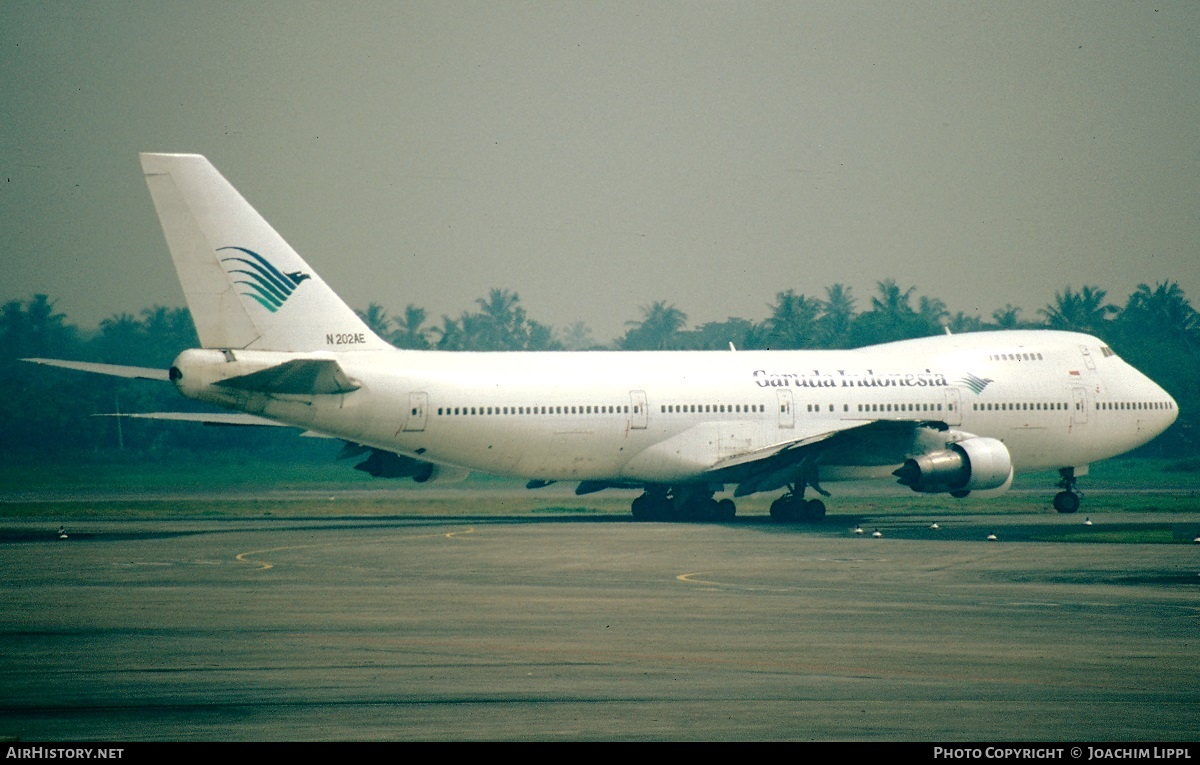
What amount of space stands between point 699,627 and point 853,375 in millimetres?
29940

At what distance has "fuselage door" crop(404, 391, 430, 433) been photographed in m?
45.7

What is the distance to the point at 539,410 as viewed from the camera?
47.8 meters

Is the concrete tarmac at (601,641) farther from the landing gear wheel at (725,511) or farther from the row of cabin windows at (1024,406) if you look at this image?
the row of cabin windows at (1024,406)

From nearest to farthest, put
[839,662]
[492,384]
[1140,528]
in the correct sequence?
[839,662] < [1140,528] < [492,384]

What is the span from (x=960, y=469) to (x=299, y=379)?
18.9 m

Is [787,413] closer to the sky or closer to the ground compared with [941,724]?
closer to the sky

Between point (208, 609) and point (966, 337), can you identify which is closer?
point (208, 609)

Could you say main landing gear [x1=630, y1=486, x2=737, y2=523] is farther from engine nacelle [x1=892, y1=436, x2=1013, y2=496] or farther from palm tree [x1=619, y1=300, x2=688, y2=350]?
palm tree [x1=619, y1=300, x2=688, y2=350]

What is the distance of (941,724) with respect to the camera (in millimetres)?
15805

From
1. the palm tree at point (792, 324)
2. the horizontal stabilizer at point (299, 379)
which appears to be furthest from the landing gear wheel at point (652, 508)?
the palm tree at point (792, 324)

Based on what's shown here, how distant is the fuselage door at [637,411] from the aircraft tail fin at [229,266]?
32.8 ft

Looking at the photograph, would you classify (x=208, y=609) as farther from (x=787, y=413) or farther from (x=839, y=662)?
(x=787, y=413)

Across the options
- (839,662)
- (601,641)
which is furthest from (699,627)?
(839,662)

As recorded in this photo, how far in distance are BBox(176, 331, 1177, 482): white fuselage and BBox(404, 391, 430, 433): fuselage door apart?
0.04m
